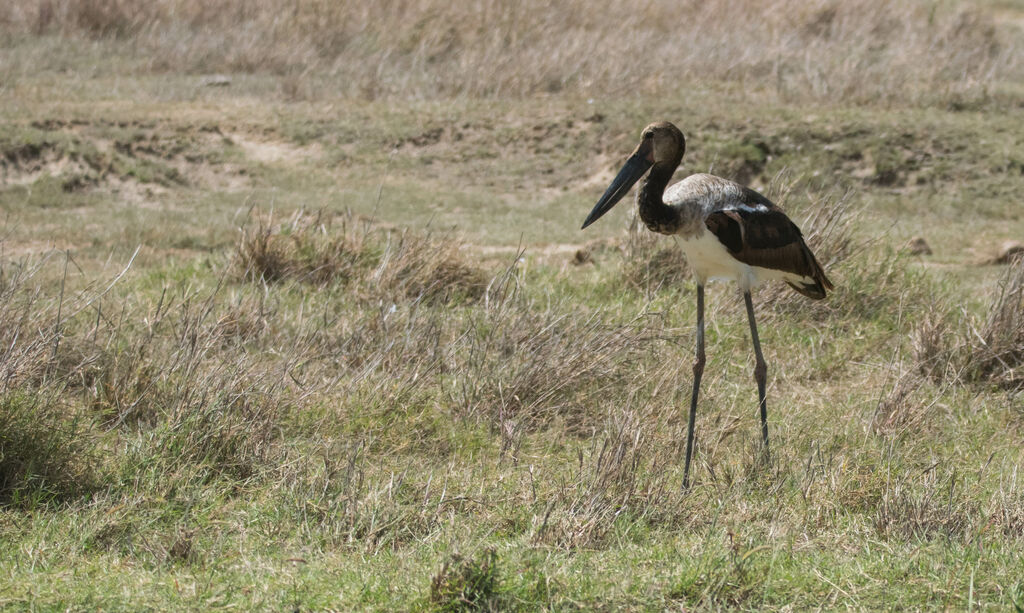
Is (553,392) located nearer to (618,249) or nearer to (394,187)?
(618,249)

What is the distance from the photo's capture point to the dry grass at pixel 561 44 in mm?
12953

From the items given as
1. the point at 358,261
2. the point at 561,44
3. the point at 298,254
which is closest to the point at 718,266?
the point at 358,261

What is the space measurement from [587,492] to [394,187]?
6934 millimetres

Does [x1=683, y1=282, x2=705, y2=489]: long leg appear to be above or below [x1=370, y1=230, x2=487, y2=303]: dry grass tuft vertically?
above

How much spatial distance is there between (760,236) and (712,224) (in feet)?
0.81

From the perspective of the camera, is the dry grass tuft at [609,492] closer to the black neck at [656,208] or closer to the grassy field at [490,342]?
the grassy field at [490,342]

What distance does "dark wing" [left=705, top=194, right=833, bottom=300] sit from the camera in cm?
549

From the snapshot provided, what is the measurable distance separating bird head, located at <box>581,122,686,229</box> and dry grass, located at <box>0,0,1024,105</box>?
7.03m

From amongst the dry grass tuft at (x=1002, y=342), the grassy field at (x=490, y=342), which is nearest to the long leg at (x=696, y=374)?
the grassy field at (x=490, y=342)

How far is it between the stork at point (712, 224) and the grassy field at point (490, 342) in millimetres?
616

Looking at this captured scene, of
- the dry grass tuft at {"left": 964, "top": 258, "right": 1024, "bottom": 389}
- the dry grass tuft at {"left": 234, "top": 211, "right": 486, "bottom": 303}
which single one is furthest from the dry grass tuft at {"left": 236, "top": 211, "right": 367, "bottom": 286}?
the dry grass tuft at {"left": 964, "top": 258, "right": 1024, "bottom": 389}

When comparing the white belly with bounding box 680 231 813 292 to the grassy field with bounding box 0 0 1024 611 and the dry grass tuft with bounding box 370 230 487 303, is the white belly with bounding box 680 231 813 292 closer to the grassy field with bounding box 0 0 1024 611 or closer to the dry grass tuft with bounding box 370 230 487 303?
the grassy field with bounding box 0 0 1024 611

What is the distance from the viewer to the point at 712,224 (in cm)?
548

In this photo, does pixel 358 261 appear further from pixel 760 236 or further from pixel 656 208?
pixel 760 236
